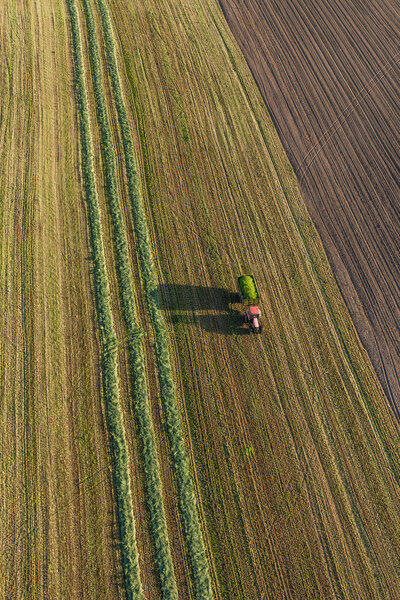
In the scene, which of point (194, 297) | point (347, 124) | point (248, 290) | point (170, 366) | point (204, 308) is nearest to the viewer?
point (170, 366)

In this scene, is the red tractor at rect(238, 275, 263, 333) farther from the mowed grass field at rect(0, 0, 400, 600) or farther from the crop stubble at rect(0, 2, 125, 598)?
the crop stubble at rect(0, 2, 125, 598)

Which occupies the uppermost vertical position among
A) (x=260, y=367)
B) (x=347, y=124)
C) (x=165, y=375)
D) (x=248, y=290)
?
(x=347, y=124)

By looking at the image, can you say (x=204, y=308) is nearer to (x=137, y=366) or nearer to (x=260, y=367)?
(x=260, y=367)

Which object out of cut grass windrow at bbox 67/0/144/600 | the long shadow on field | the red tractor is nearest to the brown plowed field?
the red tractor

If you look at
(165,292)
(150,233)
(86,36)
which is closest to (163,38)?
(86,36)

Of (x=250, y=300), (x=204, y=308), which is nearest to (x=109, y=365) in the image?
(x=204, y=308)

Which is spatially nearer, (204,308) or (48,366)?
(48,366)
